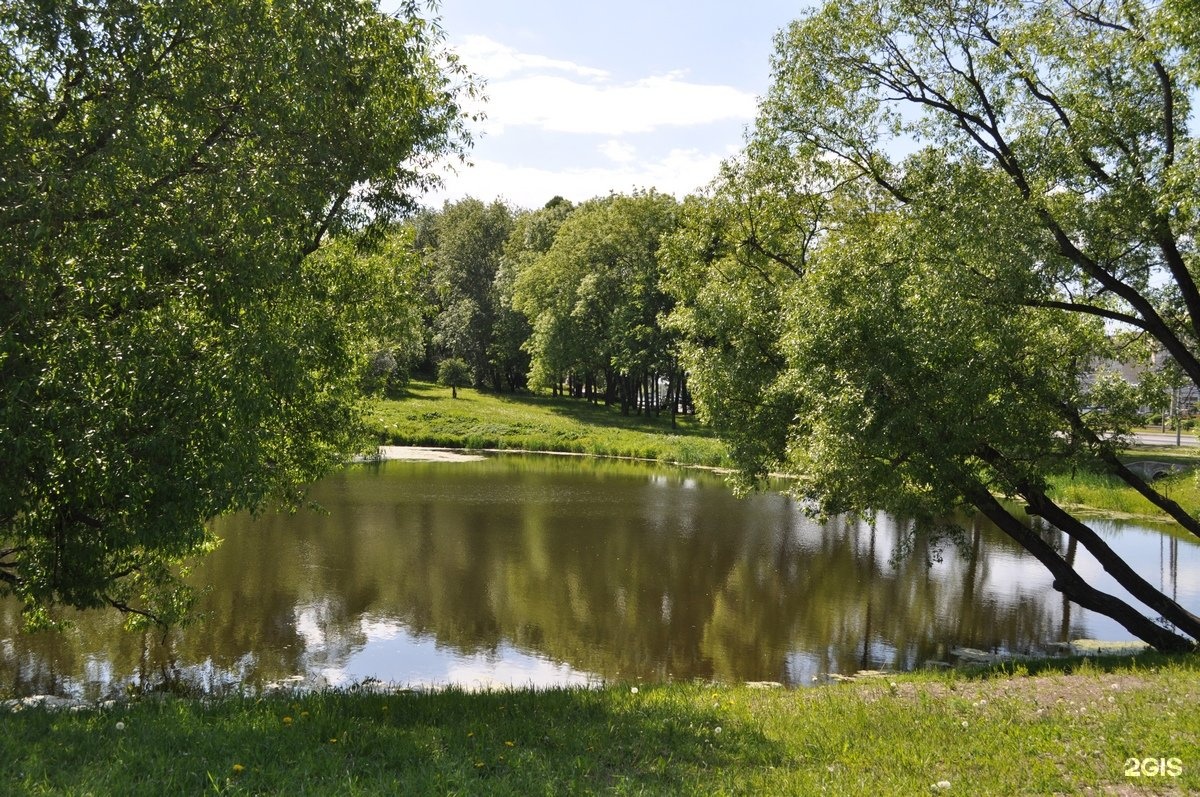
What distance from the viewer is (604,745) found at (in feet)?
27.3

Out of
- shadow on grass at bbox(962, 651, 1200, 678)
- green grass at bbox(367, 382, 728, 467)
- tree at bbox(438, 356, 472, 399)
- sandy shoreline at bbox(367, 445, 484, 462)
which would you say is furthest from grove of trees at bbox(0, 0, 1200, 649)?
tree at bbox(438, 356, 472, 399)

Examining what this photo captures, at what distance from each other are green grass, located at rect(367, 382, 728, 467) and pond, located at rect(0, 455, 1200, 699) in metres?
17.5

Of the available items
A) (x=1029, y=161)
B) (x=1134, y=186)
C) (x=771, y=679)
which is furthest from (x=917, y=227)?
(x=771, y=679)

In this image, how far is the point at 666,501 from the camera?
35312mm

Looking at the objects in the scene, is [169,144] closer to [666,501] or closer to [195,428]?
[195,428]

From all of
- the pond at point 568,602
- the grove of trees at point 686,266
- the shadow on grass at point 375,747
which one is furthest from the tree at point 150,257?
the pond at point 568,602

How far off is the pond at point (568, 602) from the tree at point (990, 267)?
2489 mm

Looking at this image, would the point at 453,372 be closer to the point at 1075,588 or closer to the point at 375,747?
the point at 1075,588

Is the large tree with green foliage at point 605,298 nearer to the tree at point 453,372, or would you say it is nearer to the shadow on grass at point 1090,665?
the tree at point 453,372

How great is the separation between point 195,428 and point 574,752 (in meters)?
4.77

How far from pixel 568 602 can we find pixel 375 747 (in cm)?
1264

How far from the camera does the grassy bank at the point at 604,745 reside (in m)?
6.86

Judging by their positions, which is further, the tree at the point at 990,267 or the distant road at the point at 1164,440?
the distant road at the point at 1164,440

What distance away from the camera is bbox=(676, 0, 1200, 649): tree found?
45.6 feet
